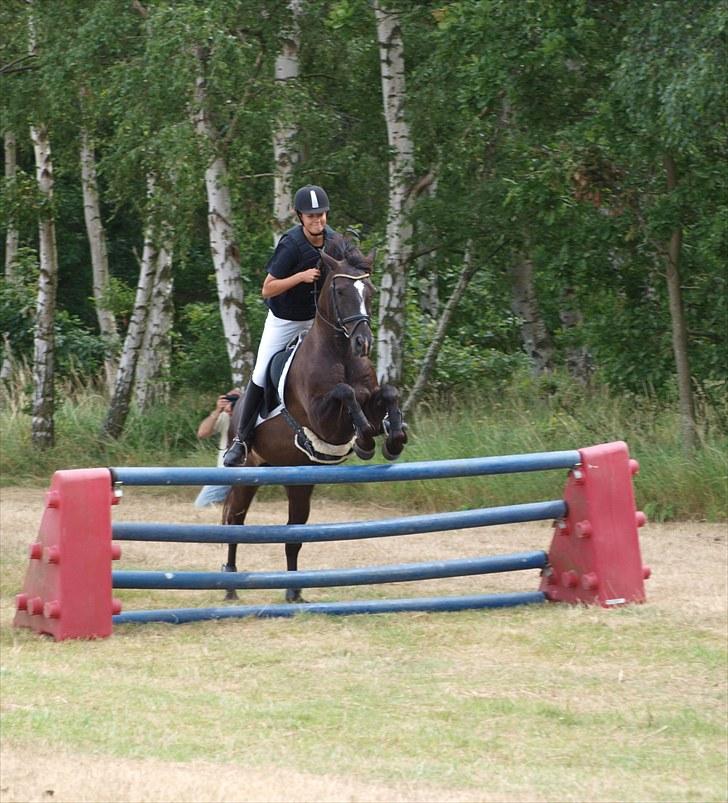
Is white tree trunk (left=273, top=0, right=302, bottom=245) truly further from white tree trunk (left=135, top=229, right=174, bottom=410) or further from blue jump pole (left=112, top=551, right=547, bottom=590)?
blue jump pole (left=112, top=551, right=547, bottom=590)

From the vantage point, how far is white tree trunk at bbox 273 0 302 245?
60.5 feet

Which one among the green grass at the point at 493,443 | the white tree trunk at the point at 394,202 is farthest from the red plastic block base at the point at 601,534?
the white tree trunk at the point at 394,202

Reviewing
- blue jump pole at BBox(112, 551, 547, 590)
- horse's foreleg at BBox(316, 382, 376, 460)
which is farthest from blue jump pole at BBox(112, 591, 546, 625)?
horse's foreleg at BBox(316, 382, 376, 460)

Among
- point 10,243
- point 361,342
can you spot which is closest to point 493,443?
point 361,342

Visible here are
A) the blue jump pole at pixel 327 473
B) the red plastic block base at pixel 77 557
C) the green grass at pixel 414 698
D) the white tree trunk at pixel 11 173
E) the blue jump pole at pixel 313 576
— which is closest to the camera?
the green grass at pixel 414 698

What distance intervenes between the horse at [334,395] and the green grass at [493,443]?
223 inches

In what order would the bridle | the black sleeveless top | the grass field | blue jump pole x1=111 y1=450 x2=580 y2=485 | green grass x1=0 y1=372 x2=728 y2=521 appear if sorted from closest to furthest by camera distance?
the grass field < blue jump pole x1=111 y1=450 x2=580 y2=485 < the bridle < the black sleeveless top < green grass x1=0 y1=372 x2=728 y2=521

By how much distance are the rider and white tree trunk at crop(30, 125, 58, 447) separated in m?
11.3

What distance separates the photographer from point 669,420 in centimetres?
1681

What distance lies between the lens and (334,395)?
9.41 m

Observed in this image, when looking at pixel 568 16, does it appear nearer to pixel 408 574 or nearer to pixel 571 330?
pixel 571 330

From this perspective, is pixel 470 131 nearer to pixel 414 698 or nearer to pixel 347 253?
pixel 347 253

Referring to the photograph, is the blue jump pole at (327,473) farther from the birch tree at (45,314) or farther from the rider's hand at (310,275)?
the birch tree at (45,314)

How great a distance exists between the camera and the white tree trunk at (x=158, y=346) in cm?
2358
